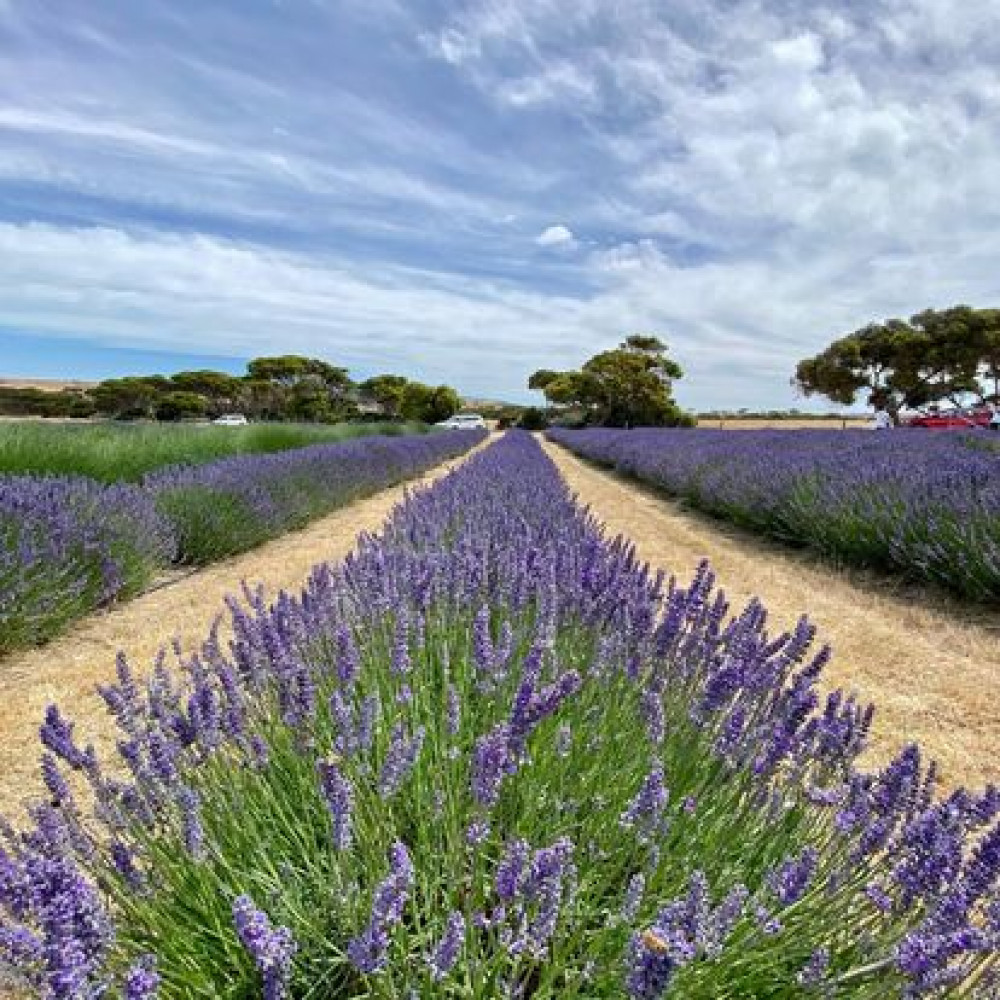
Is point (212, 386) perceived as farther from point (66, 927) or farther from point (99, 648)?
point (66, 927)

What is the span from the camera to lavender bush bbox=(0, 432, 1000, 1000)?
3.21ft

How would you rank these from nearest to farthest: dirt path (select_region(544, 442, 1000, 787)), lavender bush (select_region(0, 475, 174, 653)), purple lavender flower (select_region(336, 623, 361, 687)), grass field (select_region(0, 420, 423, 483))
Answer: purple lavender flower (select_region(336, 623, 361, 687)) < dirt path (select_region(544, 442, 1000, 787)) < lavender bush (select_region(0, 475, 174, 653)) < grass field (select_region(0, 420, 423, 483))

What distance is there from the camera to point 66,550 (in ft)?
14.9

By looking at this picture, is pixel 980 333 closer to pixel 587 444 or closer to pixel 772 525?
pixel 587 444

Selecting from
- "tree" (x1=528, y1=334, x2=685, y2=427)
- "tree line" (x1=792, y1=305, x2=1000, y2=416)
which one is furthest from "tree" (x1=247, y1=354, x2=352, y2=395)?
"tree line" (x1=792, y1=305, x2=1000, y2=416)

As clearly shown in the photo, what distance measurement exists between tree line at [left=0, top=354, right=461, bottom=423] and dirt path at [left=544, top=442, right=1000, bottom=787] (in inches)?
1807

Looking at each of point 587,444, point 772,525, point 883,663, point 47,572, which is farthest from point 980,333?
point 47,572

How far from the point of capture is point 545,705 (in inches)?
50.3

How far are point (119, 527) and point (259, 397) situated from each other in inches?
2226

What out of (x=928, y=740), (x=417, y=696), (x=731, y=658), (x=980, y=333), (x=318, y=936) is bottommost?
(x=928, y=740)

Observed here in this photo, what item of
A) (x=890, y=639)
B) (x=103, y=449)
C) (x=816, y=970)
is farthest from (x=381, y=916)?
(x=103, y=449)

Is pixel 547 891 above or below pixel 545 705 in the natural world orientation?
below

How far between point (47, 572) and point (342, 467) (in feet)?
23.3

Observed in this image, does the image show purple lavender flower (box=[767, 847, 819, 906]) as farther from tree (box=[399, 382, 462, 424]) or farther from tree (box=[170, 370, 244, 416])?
tree (box=[170, 370, 244, 416])
